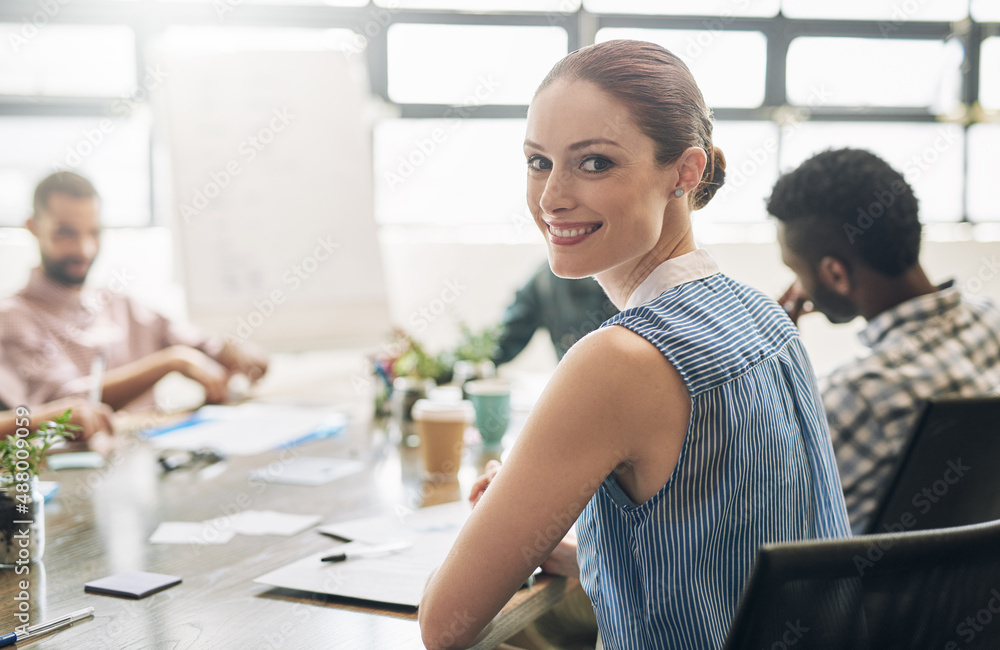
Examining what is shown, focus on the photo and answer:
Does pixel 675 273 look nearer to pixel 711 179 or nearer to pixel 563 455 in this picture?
pixel 711 179

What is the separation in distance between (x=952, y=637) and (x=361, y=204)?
2.20m

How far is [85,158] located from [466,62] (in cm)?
199

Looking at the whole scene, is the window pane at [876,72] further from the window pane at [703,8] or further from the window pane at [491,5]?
the window pane at [491,5]

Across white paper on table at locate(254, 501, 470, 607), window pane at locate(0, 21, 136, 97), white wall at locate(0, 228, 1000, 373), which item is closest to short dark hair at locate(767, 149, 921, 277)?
white paper on table at locate(254, 501, 470, 607)

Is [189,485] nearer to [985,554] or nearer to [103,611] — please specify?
[103,611]

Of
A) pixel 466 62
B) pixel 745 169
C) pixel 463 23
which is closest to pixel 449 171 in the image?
pixel 466 62

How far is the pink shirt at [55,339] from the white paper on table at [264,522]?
140cm

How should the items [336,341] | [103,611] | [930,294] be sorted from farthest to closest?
[336,341] < [930,294] < [103,611]

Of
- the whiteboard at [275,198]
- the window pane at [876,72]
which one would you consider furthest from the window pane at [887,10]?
the whiteboard at [275,198]

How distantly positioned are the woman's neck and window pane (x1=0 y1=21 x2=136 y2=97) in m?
3.65

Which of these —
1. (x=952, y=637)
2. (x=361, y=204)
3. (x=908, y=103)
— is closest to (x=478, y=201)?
(x=361, y=204)

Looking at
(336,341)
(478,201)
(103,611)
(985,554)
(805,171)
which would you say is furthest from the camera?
(478,201)

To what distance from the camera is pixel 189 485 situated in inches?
54.8

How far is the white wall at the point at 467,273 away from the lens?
3.80 meters
